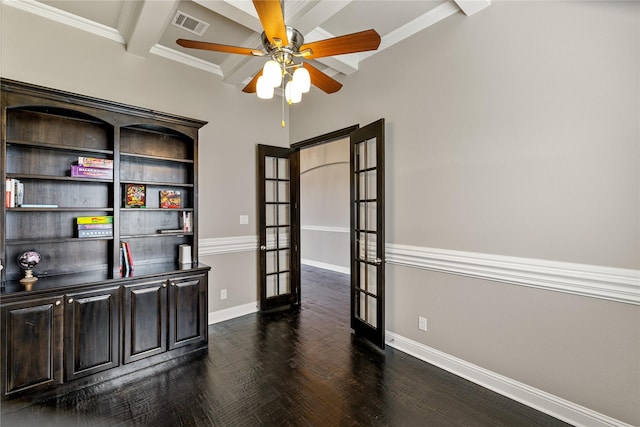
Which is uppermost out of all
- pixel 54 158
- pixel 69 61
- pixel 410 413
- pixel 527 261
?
pixel 69 61

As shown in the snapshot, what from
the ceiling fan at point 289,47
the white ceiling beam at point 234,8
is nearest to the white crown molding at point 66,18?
the white ceiling beam at point 234,8

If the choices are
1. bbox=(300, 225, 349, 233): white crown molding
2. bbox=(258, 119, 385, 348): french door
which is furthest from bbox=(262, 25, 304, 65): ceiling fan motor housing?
bbox=(300, 225, 349, 233): white crown molding

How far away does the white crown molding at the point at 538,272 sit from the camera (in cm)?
179

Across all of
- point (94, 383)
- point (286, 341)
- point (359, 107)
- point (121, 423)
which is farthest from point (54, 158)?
point (359, 107)

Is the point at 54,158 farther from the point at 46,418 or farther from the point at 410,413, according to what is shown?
the point at 410,413

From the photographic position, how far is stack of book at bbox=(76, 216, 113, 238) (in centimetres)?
258

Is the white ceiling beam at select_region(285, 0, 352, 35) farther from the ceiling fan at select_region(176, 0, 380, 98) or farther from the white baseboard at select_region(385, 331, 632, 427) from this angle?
the white baseboard at select_region(385, 331, 632, 427)

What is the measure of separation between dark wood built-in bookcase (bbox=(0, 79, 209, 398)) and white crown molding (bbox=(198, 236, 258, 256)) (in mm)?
373

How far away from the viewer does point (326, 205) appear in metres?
7.10

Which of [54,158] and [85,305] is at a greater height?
[54,158]

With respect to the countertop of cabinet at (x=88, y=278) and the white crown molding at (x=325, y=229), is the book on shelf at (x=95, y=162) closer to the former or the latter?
the countertop of cabinet at (x=88, y=278)

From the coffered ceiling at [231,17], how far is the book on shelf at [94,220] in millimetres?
1757

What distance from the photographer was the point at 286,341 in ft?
10.4

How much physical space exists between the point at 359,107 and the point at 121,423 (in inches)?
139
